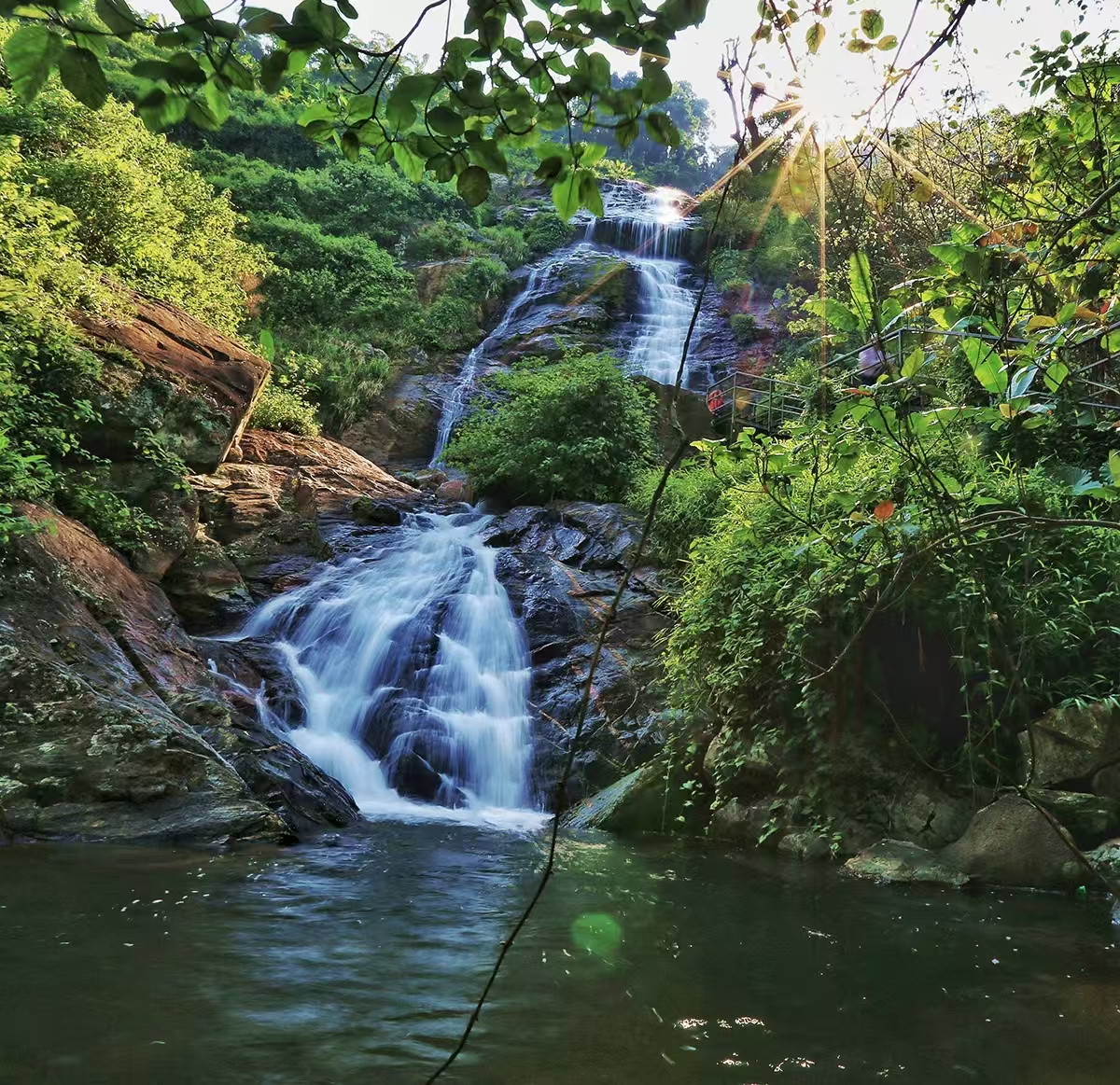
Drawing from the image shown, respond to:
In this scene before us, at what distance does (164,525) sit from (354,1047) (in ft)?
28.0

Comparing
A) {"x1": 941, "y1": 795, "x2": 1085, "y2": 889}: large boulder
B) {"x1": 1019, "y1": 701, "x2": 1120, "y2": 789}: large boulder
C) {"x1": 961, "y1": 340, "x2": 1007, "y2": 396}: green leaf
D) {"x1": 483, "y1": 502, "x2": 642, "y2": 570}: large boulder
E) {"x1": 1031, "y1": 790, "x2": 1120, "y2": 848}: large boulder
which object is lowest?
{"x1": 941, "y1": 795, "x2": 1085, "y2": 889}: large boulder

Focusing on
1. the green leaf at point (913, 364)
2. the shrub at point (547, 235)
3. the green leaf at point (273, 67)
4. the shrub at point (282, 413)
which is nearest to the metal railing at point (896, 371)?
the green leaf at point (913, 364)

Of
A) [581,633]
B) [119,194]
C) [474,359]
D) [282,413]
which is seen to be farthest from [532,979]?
[474,359]

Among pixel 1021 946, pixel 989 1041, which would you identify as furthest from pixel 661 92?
pixel 1021 946

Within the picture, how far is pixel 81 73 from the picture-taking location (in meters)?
1.29

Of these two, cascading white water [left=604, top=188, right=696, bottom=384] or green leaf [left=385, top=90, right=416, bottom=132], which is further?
cascading white water [left=604, top=188, right=696, bottom=384]

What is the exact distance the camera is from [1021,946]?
3680 millimetres

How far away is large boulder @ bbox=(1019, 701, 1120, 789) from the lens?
514 cm

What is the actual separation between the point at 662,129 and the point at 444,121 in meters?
0.43

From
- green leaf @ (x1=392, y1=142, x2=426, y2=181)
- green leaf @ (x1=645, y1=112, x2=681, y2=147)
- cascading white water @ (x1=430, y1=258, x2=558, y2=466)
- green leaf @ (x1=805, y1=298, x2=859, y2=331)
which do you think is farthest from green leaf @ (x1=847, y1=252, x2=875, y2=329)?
cascading white water @ (x1=430, y1=258, x2=558, y2=466)

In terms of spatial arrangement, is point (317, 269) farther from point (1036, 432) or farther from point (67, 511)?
point (1036, 432)

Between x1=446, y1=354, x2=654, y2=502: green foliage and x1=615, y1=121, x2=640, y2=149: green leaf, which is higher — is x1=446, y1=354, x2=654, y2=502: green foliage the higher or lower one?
the higher one

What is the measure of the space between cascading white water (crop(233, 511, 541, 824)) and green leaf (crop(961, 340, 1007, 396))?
639cm

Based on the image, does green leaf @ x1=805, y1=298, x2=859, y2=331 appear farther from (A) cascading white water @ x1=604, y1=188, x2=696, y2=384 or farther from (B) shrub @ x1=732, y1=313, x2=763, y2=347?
(B) shrub @ x1=732, y1=313, x2=763, y2=347
